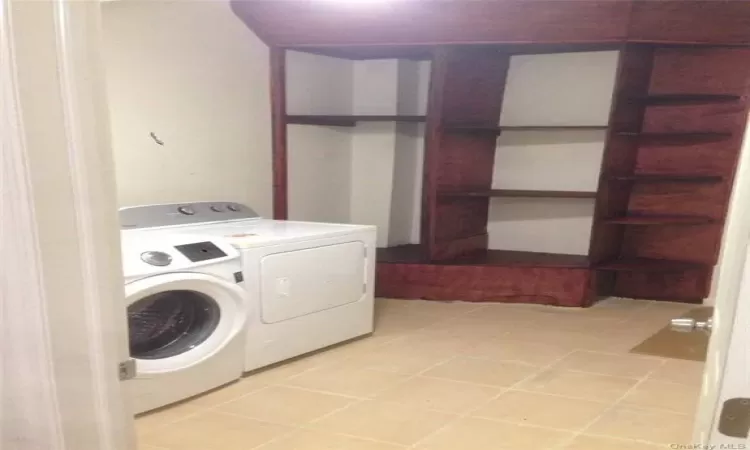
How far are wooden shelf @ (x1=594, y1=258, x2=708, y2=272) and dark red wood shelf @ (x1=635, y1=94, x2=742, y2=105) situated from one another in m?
0.99

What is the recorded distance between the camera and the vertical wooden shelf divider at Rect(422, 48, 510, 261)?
12.6 ft

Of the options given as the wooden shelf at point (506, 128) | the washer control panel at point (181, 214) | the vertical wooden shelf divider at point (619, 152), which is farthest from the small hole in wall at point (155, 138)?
the vertical wooden shelf divider at point (619, 152)

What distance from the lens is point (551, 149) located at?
169 inches

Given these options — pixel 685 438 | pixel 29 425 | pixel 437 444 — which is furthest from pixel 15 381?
pixel 685 438

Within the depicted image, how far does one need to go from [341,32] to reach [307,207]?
115 cm

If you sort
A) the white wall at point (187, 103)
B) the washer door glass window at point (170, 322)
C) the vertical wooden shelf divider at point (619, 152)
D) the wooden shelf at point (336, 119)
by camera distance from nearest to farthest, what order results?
the washer door glass window at point (170, 322) < the white wall at point (187, 103) < the vertical wooden shelf divider at point (619, 152) < the wooden shelf at point (336, 119)

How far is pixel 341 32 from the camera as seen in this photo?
143 inches

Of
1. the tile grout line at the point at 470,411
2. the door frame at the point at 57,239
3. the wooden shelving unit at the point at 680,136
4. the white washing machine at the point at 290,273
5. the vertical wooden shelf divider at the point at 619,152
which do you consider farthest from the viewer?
the wooden shelving unit at the point at 680,136

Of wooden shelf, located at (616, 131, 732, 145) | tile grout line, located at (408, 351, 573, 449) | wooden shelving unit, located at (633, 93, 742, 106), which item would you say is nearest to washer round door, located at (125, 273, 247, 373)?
tile grout line, located at (408, 351, 573, 449)

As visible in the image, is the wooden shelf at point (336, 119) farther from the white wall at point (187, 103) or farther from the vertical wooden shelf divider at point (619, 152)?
the vertical wooden shelf divider at point (619, 152)

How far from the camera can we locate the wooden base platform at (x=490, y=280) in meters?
3.92

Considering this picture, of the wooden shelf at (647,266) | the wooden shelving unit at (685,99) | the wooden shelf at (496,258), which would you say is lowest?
the wooden shelf at (496,258)

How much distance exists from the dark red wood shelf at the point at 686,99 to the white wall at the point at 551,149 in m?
0.28

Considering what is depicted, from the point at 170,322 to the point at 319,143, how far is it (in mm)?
1936
